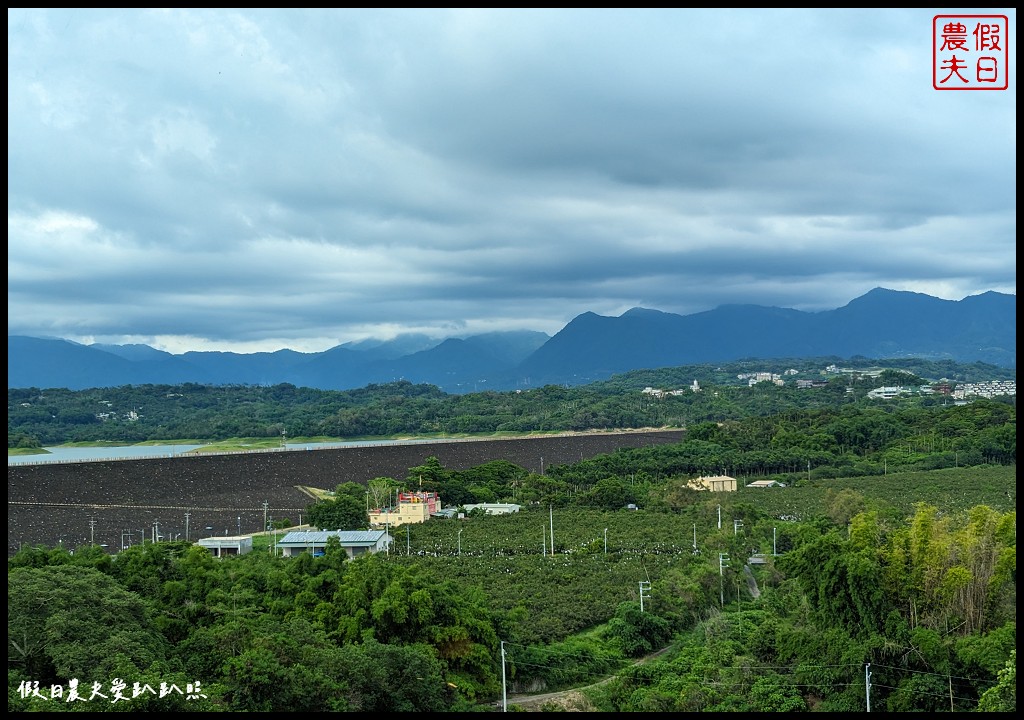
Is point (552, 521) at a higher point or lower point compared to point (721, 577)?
lower

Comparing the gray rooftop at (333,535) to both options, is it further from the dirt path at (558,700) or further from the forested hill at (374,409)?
the forested hill at (374,409)

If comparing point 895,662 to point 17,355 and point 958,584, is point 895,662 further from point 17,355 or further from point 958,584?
point 17,355

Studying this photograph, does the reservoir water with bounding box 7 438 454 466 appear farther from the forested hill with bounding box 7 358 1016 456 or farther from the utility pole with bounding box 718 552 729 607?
the utility pole with bounding box 718 552 729 607

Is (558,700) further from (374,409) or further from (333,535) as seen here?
(374,409)

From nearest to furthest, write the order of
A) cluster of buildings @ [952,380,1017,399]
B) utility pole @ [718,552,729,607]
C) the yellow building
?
utility pole @ [718,552,729,607]
the yellow building
cluster of buildings @ [952,380,1017,399]

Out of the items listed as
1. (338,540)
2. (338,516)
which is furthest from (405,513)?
(338,540)

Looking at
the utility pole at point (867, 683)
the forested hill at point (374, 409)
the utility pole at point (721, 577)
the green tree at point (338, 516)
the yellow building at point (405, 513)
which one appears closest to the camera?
the utility pole at point (867, 683)

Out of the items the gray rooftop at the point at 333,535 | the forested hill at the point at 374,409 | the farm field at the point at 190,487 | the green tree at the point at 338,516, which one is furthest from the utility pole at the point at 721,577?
the forested hill at the point at 374,409

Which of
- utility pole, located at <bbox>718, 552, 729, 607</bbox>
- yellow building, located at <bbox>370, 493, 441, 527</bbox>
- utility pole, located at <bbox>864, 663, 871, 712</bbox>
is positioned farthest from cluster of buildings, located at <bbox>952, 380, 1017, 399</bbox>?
utility pole, located at <bbox>864, 663, 871, 712</bbox>

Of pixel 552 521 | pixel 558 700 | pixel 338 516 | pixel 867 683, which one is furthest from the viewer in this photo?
pixel 552 521

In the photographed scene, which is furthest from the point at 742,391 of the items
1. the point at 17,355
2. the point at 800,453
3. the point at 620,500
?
the point at 17,355

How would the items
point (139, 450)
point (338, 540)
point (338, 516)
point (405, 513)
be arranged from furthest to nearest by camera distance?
point (139, 450) → point (405, 513) → point (338, 516) → point (338, 540)
